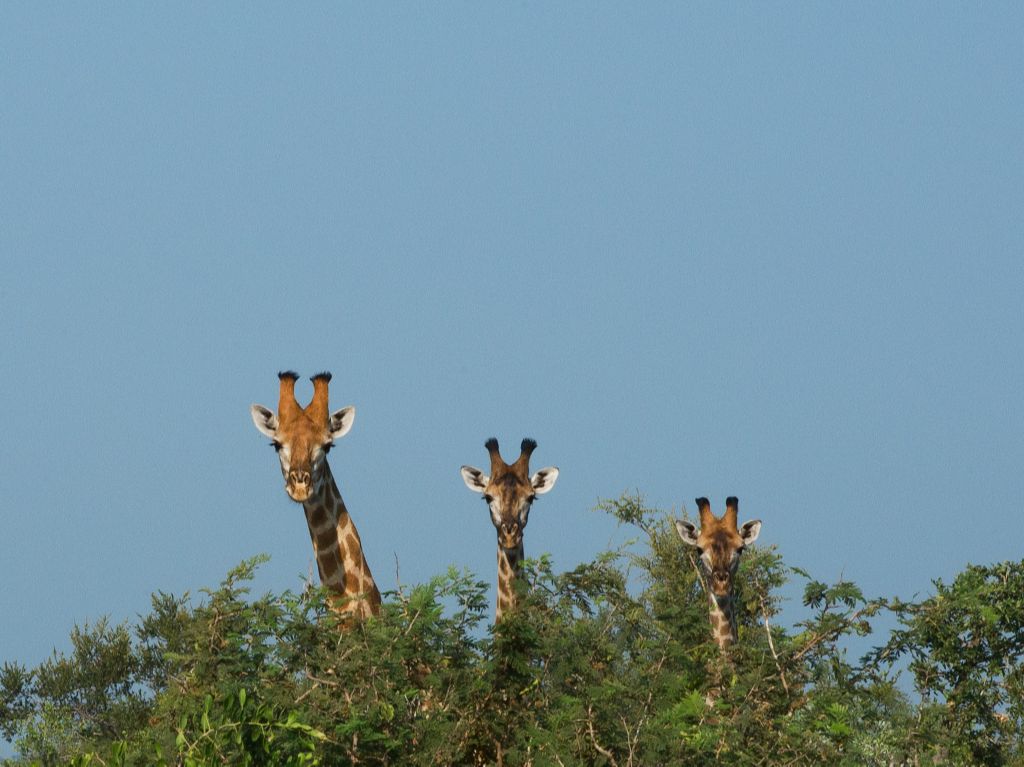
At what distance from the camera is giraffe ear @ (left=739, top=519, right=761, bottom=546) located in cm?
1881

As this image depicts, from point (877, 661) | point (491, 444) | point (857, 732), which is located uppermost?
point (491, 444)

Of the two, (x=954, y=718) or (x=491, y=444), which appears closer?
(x=954, y=718)

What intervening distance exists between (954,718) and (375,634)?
819 cm

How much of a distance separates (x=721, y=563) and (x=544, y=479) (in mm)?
2424

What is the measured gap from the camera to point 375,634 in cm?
1080

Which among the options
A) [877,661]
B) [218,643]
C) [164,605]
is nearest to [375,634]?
[218,643]

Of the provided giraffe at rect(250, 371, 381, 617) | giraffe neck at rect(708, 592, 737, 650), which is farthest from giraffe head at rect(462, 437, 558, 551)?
giraffe neck at rect(708, 592, 737, 650)

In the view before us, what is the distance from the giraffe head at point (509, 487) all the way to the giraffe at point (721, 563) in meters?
2.21

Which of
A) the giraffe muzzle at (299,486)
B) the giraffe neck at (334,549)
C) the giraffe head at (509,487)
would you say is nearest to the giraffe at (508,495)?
the giraffe head at (509,487)

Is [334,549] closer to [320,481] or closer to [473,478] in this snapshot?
[320,481]

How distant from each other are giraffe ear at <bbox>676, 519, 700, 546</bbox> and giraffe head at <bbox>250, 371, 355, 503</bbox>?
4.88 metres

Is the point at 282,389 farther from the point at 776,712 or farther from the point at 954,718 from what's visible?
the point at 954,718

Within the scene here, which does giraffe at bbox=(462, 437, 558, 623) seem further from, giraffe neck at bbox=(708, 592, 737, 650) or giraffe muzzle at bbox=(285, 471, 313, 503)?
giraffe neck at bbox=(708, 592, 737, 650)

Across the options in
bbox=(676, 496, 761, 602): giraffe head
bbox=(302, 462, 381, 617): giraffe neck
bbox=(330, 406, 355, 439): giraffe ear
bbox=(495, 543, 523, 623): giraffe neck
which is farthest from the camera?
bbox=(676, 496, 761, 602): giraffe head
